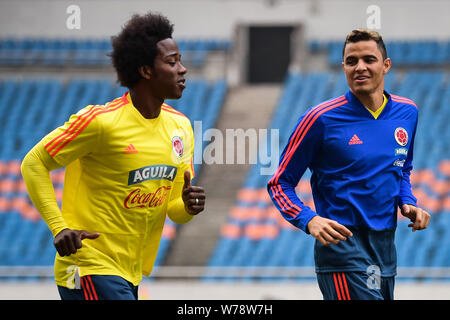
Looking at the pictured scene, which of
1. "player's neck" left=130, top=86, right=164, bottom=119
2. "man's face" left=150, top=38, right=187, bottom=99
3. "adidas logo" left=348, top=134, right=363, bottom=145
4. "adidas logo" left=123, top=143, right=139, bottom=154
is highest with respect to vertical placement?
"man's face" left=150, top=38, right=187, bottom=99

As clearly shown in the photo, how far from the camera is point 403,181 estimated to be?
12.9ft

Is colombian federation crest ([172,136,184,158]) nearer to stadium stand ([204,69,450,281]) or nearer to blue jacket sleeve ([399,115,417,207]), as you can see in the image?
blue jacket sleeve ([399,115,417,207])

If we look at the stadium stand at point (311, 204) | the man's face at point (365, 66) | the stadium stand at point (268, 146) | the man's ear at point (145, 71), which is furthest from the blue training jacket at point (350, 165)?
the stadium stand at point (268, 146)

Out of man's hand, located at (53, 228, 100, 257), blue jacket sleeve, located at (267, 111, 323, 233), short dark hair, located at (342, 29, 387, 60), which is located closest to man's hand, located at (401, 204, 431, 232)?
blue jacket sleeve, located at (267, 111, 323, 233)

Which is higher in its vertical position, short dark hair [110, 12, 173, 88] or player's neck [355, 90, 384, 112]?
short dark hair [110, 12, 173, 88]

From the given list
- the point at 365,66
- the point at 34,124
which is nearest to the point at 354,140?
the point at 365,66

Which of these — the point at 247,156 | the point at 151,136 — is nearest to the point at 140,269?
the point at 151,136

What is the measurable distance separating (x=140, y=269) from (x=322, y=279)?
0.92 m

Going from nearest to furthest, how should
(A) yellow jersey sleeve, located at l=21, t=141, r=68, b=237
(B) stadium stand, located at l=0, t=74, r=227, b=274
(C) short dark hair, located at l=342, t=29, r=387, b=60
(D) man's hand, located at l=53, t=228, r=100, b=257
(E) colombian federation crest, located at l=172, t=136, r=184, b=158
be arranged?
1. (D) man's hand, located at l=53, t=228, r=100, b=257
2. (A) yellow jersey sleeve, located at l=21, t=141, r=68, b=237
3. (C) short dark hair, located at l=342, t=29, r=387, b=60
4. (E) colombian federation crest, located at l=172, t=136, r=184, b=158
5. (B) stadium stand, located at l=0, t=74, r=227, b=274

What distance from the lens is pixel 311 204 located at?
43.0 ft

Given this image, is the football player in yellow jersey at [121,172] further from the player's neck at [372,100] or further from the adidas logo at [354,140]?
the player's neck at [372,100]

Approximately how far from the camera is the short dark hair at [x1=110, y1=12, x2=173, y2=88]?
3854mm

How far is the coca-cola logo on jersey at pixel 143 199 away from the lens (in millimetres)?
3795

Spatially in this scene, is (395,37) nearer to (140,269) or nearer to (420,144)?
(420,144)
